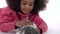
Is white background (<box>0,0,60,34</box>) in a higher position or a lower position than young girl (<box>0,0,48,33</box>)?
lower

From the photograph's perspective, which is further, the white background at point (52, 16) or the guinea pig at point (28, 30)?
the white background at point (52, 16)

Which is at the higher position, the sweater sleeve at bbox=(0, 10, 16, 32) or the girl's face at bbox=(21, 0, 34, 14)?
the girl's face at bbox=(21, 0, 34, 14)

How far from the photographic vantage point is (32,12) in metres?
0.60

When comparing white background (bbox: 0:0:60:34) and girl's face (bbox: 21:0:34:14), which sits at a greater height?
girl's face (bbox: 21:0:34:14)

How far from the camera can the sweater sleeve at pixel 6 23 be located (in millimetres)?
560

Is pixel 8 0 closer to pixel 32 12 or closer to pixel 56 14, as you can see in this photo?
pixel 32 12

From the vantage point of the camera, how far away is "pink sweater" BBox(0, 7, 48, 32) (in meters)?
0.56

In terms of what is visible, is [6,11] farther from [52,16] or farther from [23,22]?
[52,16]

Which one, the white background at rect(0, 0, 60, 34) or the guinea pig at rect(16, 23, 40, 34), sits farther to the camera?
the white background at rect(0, 0, 60, 34)

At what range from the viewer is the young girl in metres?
0.56

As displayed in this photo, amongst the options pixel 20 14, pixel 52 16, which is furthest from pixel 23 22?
pixel 52 16

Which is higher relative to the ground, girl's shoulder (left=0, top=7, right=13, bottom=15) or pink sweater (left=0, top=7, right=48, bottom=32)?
girl's shoulder (left=0, top=7, right=13, bottom=15)

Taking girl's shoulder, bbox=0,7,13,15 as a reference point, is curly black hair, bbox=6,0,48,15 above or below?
above

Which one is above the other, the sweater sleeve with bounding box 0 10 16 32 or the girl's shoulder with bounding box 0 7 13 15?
the girl's shoulder with bounding box 0 7 13 15
